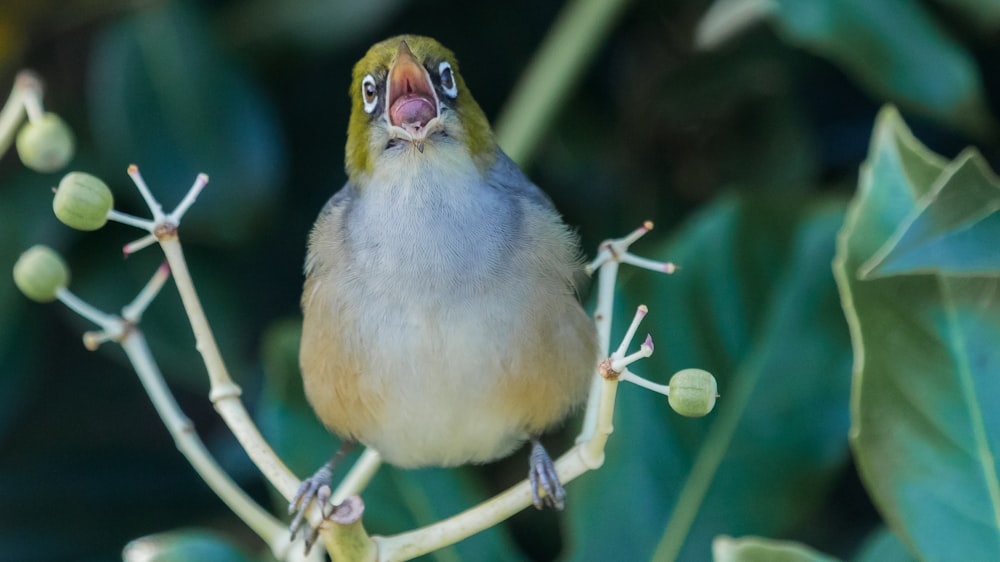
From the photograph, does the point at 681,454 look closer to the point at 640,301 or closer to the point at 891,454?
the point at 640,301

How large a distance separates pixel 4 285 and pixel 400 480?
1064 millimetres

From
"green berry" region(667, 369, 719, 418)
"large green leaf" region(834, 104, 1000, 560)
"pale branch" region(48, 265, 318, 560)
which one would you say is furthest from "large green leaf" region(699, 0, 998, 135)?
"pale branch" region(48, 265, 318, 560)

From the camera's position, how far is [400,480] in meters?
2.01

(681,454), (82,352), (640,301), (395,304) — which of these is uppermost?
(82,352)

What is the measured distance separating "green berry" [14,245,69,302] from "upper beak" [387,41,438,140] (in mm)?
447

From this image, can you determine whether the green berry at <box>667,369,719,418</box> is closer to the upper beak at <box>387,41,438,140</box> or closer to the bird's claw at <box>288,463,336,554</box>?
the bird's claw at <box>288,463,336,554</box>

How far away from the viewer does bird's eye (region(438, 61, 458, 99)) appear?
153 centimetres

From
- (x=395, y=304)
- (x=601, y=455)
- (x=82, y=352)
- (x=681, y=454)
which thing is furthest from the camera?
(x=82, y=352)

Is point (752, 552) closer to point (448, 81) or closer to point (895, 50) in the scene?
point (448, 81)

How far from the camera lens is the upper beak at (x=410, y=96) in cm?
142

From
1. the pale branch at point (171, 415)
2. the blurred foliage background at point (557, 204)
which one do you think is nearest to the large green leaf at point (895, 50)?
the blurred foliage background at point (557, 204)

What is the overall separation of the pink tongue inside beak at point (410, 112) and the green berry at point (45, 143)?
1.29ft

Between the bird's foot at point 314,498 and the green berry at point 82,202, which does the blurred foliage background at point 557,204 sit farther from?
the green berry at point 82,202

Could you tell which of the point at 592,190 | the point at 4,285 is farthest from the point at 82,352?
the point at 592,190
